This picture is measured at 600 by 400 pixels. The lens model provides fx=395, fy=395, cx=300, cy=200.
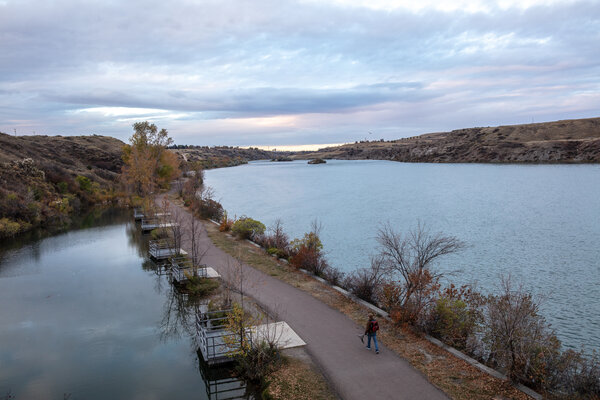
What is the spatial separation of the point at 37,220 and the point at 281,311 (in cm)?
3585

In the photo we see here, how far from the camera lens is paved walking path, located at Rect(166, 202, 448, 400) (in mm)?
10625

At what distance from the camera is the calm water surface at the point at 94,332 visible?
482 inches

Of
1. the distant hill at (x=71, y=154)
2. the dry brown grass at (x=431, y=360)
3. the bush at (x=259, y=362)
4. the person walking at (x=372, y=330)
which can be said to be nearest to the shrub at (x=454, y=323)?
the dry brown grass at (x=431, y=360)

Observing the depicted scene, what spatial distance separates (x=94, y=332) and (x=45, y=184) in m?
43.5

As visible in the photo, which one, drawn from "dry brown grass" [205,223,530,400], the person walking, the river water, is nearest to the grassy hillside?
the river water

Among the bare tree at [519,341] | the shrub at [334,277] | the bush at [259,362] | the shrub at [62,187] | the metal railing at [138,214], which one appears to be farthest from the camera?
the shrub at [62,187]

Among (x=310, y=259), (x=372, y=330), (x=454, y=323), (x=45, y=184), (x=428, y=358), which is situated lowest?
(x=428, y=358)

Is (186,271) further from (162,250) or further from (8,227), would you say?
(8,227)

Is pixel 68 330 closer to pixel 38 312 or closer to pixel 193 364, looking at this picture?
pixel 38 312

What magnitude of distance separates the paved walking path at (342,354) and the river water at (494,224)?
326 inches

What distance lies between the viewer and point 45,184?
168 feet

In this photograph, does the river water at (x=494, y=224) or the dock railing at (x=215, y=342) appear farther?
the river water at (x=494, y=224)

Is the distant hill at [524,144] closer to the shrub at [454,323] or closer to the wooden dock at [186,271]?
the shrub at [454,323]

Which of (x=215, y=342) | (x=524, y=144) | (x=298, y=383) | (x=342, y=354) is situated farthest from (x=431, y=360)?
(x=524, y=144)
